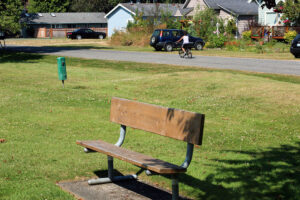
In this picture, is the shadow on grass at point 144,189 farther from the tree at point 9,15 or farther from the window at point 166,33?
the window at point 166,33

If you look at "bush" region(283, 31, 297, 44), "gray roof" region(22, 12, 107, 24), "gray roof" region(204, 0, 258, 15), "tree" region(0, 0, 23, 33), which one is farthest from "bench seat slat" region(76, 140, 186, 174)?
"gray roof" region(22, 12, 107, 24)

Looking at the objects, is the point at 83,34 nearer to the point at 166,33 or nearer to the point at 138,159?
the point at 166,33

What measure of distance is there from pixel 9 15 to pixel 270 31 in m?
22.5

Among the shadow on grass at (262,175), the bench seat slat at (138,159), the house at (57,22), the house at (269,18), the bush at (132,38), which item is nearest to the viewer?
the bench seat slat at (138,159)

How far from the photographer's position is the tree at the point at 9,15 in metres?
30.2

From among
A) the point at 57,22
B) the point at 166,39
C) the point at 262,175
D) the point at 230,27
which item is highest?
the point at 57,22

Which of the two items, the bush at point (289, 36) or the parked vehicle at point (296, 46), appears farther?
the bush at point (289, 36)

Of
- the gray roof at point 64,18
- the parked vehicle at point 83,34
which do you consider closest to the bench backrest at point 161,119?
the parked vehicle at point 83,34

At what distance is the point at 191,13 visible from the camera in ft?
176

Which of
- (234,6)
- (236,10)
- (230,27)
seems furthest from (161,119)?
(234,6)

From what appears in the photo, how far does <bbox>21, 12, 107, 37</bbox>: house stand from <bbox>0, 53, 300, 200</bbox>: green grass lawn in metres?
70.6

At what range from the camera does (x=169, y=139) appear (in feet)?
26.8

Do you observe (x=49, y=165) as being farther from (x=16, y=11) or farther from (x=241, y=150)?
(x=16, y=11)

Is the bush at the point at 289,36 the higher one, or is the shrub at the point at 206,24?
the shrub at the point at 206,24
